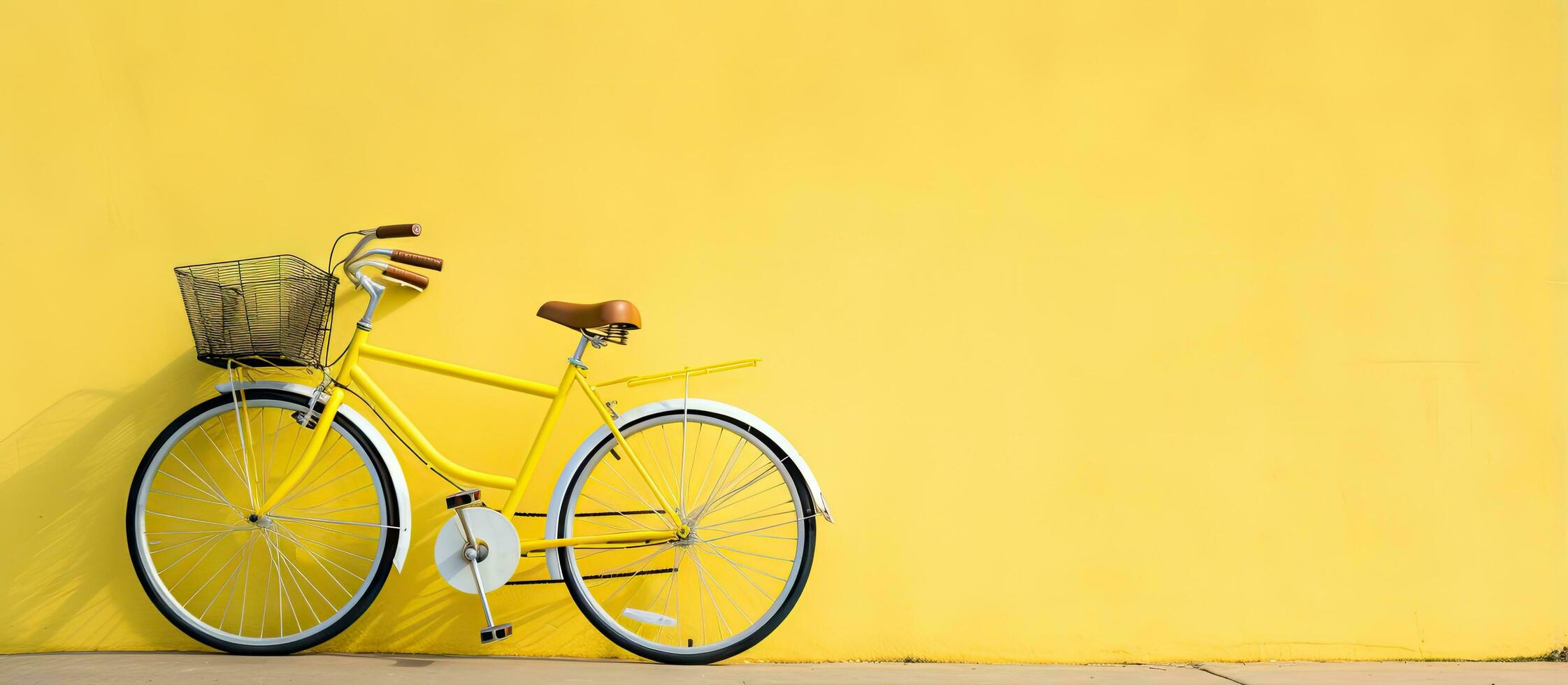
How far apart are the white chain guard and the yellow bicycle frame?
0.06 meters

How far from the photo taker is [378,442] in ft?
8.92

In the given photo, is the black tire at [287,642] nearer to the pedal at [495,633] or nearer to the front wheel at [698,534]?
the pedal at [495,633]

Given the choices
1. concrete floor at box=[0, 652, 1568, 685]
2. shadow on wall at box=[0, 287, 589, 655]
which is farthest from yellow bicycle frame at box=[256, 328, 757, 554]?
concrete floor at box=[0, 652, 1568, 685]

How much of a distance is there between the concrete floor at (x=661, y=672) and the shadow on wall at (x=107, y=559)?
75 millimetres

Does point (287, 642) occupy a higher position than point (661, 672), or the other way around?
point (287, 642)

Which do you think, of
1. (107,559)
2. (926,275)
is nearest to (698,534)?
(926,275)

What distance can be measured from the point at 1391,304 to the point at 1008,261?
1232 mm

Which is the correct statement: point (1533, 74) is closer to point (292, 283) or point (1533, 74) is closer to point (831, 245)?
point (831, 245)

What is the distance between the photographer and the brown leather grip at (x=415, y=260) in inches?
104

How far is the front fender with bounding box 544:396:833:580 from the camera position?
8.88 feet

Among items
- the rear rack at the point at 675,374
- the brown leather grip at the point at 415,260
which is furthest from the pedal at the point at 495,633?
the brown leather grip at the point at 415,260

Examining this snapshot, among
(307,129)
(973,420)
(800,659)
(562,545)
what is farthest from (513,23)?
(800,659)

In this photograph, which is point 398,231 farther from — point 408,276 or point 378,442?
point 378,442

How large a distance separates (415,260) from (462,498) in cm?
66
